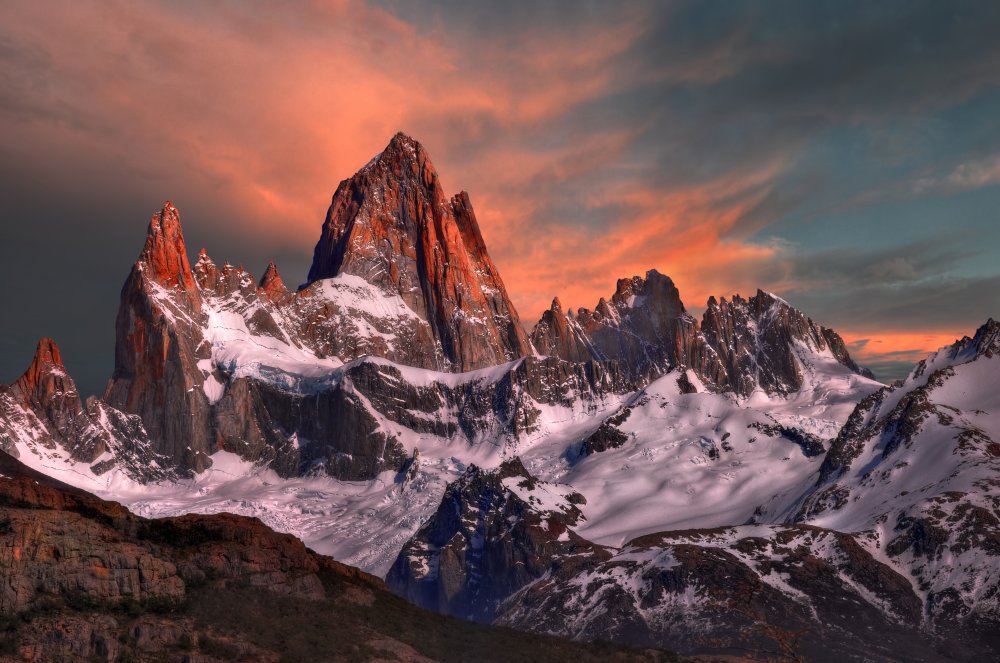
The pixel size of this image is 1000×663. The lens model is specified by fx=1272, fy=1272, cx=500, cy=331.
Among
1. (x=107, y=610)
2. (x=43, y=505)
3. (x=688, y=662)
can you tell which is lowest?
(x=688, y=662)

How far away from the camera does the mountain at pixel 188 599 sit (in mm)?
95688

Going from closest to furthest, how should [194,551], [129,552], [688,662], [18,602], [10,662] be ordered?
[10,662], [18,602], [129,552], [194,551], [688,662]

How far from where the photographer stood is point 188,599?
10619 centimetres

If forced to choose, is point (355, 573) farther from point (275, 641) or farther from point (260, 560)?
point (275, 641)

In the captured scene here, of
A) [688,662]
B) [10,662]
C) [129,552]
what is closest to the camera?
[10,662]

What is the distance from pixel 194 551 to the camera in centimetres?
11419

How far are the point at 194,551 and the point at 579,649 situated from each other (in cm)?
4026

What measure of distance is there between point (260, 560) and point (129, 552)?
15888 mm

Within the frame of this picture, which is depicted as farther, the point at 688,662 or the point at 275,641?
the point at 688,662

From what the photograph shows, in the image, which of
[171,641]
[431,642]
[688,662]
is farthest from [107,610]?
[688,662]

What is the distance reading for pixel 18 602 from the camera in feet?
314

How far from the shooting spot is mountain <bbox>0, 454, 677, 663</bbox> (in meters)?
95.7

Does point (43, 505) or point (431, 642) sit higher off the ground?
point (43, 505)

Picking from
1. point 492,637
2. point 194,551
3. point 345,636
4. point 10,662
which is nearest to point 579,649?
point 492,637
